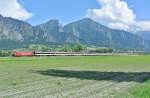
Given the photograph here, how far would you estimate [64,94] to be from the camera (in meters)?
20.6

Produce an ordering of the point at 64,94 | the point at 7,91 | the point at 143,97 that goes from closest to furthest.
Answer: the point at 143,97 < the point at 64,94 < the point at 7,91

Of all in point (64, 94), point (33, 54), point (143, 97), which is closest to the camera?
point (143, 97)

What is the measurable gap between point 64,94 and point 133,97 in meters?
3.50

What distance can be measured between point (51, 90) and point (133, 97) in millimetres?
5135

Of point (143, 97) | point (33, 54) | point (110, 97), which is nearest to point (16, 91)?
point (110, 97)

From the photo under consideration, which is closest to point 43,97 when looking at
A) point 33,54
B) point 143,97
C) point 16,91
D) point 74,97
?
point 74,97

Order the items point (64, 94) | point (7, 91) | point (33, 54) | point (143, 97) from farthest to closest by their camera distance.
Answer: point (33, 54) → point (7, 91) → point (64, 94) → point (143, 97)

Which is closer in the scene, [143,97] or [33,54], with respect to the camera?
[143,97]

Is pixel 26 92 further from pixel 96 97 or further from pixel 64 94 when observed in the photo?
pixel 96 97

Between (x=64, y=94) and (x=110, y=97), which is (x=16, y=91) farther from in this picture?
(x=110, y=97)

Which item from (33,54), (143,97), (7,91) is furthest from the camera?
(33,54)

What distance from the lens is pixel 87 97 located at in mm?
19688

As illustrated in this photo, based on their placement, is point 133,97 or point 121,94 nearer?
point 133,97

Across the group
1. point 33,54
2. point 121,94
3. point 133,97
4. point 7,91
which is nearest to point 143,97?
point 133,97
